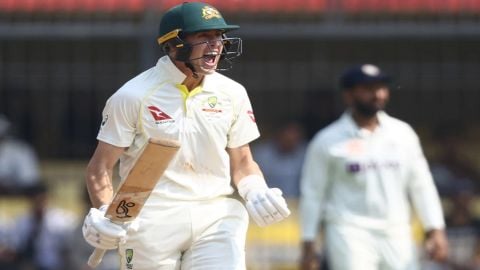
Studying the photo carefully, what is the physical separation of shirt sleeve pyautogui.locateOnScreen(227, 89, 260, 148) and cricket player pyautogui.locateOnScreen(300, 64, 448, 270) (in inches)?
101

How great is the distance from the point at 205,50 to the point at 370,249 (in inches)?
120

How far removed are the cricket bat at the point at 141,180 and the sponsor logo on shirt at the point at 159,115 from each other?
20.4 inches

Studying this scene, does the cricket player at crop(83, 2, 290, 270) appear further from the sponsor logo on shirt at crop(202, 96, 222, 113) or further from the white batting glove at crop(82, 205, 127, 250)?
the white batting glove at crop(82, 205, 127, 250)

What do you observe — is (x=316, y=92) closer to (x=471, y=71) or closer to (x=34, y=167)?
(x=471, y=71)

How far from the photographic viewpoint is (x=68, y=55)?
13.0 m

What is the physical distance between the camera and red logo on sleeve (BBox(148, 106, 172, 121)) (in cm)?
662

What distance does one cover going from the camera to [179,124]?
6.64m

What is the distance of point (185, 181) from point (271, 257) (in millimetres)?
5472

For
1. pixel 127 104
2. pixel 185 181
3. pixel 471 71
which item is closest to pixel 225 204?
pixel 185 181

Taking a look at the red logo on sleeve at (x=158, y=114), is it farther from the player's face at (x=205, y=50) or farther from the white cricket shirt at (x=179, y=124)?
the player's face at (x=205, y=50)

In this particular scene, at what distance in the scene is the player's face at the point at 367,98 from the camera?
9539 millimetres

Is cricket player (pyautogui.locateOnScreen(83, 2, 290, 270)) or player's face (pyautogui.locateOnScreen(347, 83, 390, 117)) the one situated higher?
cricket player (pyautogui.locateOnScreen(83, 2, 290, 270))

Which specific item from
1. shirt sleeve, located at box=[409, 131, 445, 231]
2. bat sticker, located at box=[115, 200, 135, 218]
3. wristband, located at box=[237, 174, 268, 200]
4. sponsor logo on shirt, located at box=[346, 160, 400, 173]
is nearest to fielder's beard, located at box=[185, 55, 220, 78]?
wristband, located at box=[237, 174, 268, 200]

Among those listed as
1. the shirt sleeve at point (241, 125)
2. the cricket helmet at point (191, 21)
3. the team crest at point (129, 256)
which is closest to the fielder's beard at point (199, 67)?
the cricket helmet at point (191, 21)
